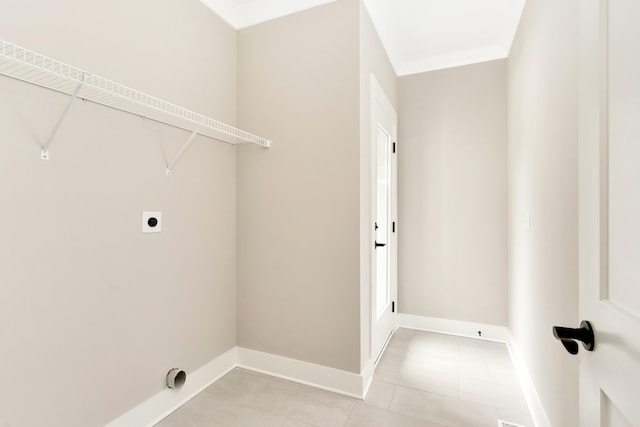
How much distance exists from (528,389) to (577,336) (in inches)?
63.6

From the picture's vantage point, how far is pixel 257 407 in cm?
181

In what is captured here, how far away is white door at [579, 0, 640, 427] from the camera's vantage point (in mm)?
563

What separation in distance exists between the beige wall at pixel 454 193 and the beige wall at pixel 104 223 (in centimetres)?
192

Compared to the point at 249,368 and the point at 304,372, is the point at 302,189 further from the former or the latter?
the point at 249,368

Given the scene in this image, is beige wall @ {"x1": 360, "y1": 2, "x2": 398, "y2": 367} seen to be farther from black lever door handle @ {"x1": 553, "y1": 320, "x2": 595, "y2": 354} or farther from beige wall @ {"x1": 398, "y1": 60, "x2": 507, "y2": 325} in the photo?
black lever door handle @ {"x1": 553, "y1": 320, "x2": 595, "y2": 354}

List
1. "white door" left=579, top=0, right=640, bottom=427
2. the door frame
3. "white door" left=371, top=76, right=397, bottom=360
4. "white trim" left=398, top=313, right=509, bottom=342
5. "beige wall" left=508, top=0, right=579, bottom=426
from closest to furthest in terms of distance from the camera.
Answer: "white door" left=579, top=0, right=640, bottom=427 < "beige wall" left=508, top=0, right=579, bottom=426 < the door frame < "white door" left=371, top=76, right=397, bottom=360 < "white trim" left=398, top=313, right=509, bottom=342

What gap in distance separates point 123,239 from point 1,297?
485 millimetres

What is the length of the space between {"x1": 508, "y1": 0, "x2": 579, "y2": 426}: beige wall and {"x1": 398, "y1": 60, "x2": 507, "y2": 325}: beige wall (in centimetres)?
47

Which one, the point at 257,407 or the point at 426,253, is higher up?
the point at 426,253

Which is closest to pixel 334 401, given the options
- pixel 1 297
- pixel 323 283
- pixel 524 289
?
pixel 323 283

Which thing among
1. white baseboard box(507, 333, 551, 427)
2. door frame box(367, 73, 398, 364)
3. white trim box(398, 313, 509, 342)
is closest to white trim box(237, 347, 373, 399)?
door frame box(367, 73, 398, 364)

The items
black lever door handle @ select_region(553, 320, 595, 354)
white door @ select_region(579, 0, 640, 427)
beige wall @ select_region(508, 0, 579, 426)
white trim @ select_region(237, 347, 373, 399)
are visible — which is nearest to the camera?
white door @ select_region(579, 0, 640, 427)

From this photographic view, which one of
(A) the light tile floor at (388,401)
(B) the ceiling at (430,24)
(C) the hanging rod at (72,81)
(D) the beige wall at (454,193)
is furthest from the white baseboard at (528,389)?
(B) the ceiling at (430,24)

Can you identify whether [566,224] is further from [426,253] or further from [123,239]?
[123,239]
